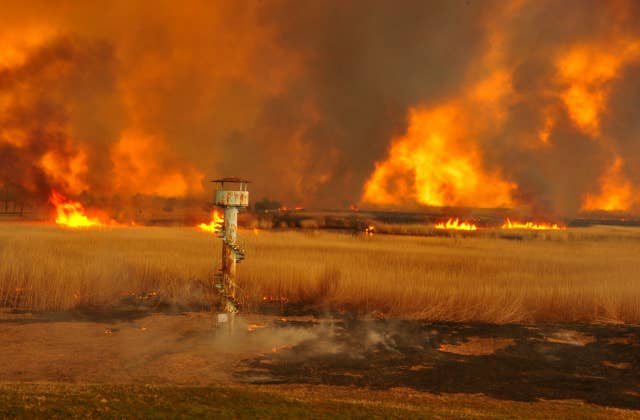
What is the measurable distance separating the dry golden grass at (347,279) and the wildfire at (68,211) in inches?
493

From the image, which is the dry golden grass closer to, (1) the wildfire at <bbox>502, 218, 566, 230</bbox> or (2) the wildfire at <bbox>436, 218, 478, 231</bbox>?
(2) the wildfire at <bbox>436, 218, 478, 231</bbox>

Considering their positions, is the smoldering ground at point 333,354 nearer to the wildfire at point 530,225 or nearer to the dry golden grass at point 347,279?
the dry golden grass at point 347,279

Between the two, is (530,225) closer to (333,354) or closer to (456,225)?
(456,225)

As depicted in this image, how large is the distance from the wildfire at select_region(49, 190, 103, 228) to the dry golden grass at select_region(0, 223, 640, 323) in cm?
1251

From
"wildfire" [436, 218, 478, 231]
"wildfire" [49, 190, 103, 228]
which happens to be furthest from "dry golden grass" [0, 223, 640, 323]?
"wildfire" [436, 218, 478, 231]

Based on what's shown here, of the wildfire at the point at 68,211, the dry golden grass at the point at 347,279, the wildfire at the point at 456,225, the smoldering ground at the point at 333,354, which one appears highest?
the wildfire at the point at 456,225

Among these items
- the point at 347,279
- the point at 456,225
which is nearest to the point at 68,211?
the point at 347,279

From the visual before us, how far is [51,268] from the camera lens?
21.0 m

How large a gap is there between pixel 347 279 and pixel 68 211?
105 ft

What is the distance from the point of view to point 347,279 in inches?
820

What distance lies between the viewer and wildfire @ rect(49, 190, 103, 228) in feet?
148

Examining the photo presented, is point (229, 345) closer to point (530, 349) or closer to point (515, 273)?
point (530, 349)

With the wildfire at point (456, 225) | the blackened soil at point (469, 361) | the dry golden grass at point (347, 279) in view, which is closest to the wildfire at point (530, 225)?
the wildfire at point (456, 225)

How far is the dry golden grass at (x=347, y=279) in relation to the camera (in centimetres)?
1836
